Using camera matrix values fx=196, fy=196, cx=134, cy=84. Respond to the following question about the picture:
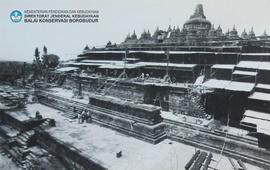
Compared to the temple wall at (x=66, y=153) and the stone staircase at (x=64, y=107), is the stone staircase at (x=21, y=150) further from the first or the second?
the stone staircase at (x=64, y=107)

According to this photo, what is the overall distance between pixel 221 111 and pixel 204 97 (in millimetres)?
1855

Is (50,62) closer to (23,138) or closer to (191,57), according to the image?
(23,138)

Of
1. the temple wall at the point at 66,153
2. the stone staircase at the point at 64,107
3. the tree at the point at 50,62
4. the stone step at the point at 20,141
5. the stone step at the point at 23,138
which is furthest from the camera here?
the tree at the point at 50,62

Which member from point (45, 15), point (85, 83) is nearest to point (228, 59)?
point (45, 15)

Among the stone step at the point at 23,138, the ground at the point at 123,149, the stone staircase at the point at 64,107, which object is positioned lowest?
the stone step at the point at 23,138

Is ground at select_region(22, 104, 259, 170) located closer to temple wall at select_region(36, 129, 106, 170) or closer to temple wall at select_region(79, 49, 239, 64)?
temple wall at select_region(36, 129, 106, 170)

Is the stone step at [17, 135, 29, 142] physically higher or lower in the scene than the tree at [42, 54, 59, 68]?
lower

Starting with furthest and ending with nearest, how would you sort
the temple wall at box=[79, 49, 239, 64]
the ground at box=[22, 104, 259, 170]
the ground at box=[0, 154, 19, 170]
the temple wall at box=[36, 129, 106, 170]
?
the temple wall at box=[79, 49, 239, 64], the ground at box=[0, 154, 19, 170], the temple wall at box=[36, 129, 106, 170], the ground at box=[22, 104, 259, 170]

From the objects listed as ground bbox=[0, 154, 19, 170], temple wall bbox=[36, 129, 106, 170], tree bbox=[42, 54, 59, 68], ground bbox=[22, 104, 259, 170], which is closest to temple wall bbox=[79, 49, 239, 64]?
ground bbox=[22, 104, 259, 170]

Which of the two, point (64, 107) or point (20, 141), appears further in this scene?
point (64, 107)

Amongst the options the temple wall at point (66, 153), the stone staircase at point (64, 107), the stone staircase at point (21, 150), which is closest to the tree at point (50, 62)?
the stone staircase at point (64, 107)

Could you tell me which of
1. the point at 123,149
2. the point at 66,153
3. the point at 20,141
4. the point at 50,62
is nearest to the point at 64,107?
the point at 20,141

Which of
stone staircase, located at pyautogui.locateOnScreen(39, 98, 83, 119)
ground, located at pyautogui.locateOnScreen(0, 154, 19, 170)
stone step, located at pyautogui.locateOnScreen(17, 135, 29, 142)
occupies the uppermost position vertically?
stone staircase, located at pyautogui.locateOnScreen(39, 98, 83, 119)

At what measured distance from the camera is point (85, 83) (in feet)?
94.3
